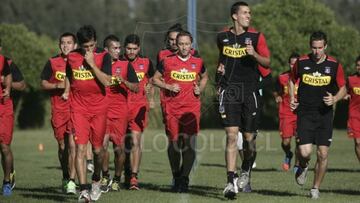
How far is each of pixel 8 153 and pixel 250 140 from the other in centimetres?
402

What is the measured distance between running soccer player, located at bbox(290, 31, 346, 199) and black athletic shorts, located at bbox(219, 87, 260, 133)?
74cm

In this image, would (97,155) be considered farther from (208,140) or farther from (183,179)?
(208,140)

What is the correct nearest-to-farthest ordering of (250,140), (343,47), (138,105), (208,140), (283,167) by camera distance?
1. (250,140)
2. (138,105)
3. (283,167)
4. (208,140)
5. (343,47)

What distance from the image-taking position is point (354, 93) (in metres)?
16.8

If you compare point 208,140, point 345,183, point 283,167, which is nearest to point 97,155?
point 345,183

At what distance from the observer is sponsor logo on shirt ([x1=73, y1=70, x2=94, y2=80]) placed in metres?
12.1

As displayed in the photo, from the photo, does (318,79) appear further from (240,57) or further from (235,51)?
(235,51)

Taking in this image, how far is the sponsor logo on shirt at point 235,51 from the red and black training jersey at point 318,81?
95 cm

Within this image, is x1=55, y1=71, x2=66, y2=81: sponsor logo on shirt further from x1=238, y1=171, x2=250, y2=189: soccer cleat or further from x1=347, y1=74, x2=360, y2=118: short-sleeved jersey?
x1=347, y1=74, x2=360, y2=118: short-sleeved jersey

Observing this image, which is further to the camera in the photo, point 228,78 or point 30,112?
point 30,112

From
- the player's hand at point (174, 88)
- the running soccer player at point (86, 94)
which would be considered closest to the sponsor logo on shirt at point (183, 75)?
the player's hand at point (174, 88)

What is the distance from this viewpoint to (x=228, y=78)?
43.2ft

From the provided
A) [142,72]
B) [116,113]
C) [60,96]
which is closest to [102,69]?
[116,113]

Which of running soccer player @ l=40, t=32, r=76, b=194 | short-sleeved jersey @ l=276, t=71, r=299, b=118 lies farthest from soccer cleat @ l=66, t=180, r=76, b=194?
short-sleeved jersey @ l=276, t=71, r=299, b=118
